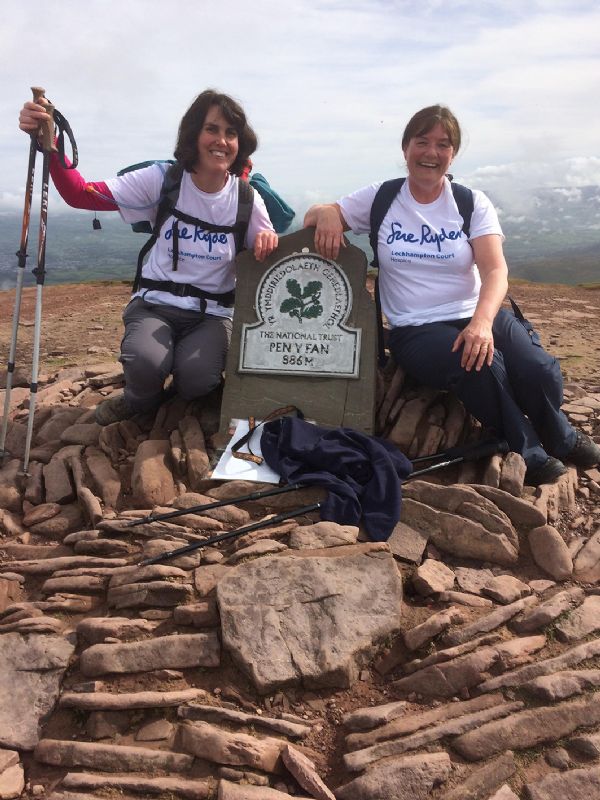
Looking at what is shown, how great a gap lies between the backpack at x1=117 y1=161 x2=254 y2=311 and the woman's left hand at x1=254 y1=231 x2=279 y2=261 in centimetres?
27

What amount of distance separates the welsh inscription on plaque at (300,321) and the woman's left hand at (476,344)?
1353 millimetres

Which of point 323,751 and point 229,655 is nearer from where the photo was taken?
point 323,751

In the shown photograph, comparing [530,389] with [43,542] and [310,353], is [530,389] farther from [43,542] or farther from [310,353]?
[43,542]

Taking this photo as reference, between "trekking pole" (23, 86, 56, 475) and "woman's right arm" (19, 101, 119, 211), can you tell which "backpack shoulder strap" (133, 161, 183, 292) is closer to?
"woman's right arm" (19, 101, 119, 211)

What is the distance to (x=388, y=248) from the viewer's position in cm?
→ 695

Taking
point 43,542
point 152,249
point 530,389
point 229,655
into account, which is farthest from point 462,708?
point 152,249

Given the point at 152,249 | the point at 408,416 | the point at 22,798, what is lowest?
the point at 22,798

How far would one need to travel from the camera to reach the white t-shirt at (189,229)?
7078 millimetres

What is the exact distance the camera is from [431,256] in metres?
6.80

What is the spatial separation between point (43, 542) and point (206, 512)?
159 centimetres

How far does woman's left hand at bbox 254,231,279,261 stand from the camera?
706cm

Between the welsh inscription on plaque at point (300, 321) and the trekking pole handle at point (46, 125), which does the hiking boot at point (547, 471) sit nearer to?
the welsh inscription on plaque at point (300, 321)

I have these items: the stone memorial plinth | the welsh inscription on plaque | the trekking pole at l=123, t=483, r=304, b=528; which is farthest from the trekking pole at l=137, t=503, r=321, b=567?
the welsh inscription on plaque

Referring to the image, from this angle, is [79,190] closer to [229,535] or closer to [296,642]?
[229,535]
